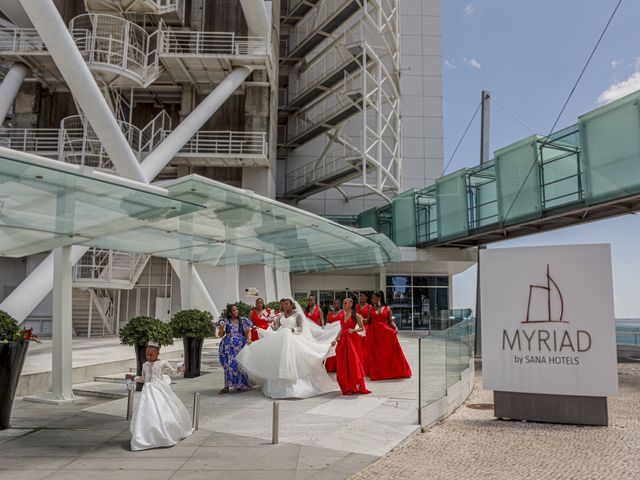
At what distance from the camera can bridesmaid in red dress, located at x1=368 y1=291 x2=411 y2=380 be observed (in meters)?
11.8

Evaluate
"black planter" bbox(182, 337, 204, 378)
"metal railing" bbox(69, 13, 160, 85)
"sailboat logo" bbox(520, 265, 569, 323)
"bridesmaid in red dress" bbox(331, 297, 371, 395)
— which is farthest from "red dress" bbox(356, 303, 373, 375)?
"metal railing" bbox(69, 13, 160, 85)

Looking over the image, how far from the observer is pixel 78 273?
76.9 feet

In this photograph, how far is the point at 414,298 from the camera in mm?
35031

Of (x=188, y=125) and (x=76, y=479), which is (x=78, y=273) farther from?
(x=76, y=479)

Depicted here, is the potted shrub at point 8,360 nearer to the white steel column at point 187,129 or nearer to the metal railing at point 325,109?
the white steel column at point 187,129

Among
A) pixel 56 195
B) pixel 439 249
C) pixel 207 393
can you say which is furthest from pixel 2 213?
pixel 439 249

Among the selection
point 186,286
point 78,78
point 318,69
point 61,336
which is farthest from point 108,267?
point 318,69

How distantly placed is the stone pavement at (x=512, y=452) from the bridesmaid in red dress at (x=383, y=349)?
227cm

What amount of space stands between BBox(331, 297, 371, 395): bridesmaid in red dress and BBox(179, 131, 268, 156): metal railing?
19546mm

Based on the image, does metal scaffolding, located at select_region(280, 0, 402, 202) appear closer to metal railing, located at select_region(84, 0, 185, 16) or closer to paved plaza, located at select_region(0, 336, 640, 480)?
metal railing, located at select_region(84, 0, 185, 16)

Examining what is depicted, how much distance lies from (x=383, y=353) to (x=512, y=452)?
16.3ft

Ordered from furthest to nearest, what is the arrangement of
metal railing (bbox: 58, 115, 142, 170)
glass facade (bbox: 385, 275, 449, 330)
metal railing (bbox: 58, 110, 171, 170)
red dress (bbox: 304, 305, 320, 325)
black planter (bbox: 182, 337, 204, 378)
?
glass facade (bbox: 385, 275, 449, 330) → metal railing (bbox: 58, 110, 171, 170) → metal railing (bbox: 58, 115, 142, 170) → red dress (bbox: 304, 305, 320, 325) → black planter (bbox: 182, 337, 204, 378)

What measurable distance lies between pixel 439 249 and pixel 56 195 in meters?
24.3

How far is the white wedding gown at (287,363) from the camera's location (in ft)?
32.1
